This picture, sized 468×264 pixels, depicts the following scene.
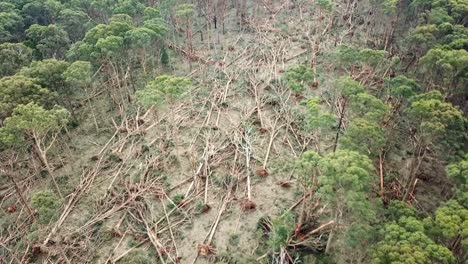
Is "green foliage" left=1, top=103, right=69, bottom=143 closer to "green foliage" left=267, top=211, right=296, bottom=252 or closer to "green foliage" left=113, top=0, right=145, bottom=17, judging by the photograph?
"green foliage" left=267, top=211, right=296, bottom=252

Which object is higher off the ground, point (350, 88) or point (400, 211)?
point (350, 88)

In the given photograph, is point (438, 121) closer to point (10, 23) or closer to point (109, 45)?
point (109, 45)

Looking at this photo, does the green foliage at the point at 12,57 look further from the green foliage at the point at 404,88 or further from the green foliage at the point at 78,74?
the green foliage at the point at 404,88

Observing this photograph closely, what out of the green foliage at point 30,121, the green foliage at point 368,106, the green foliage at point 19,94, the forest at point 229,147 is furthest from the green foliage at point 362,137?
the green foliage at point 19,94

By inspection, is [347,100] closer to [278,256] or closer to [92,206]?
[278,256]

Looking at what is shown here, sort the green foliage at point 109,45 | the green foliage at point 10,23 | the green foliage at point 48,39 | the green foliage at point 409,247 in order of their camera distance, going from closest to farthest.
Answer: the green foliage at point 409,247, the green foliage at point 109,45, the green foliage at point 48,39, the green foliage at point 10,23

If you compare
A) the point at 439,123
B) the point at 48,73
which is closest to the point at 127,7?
the point at 48,73
